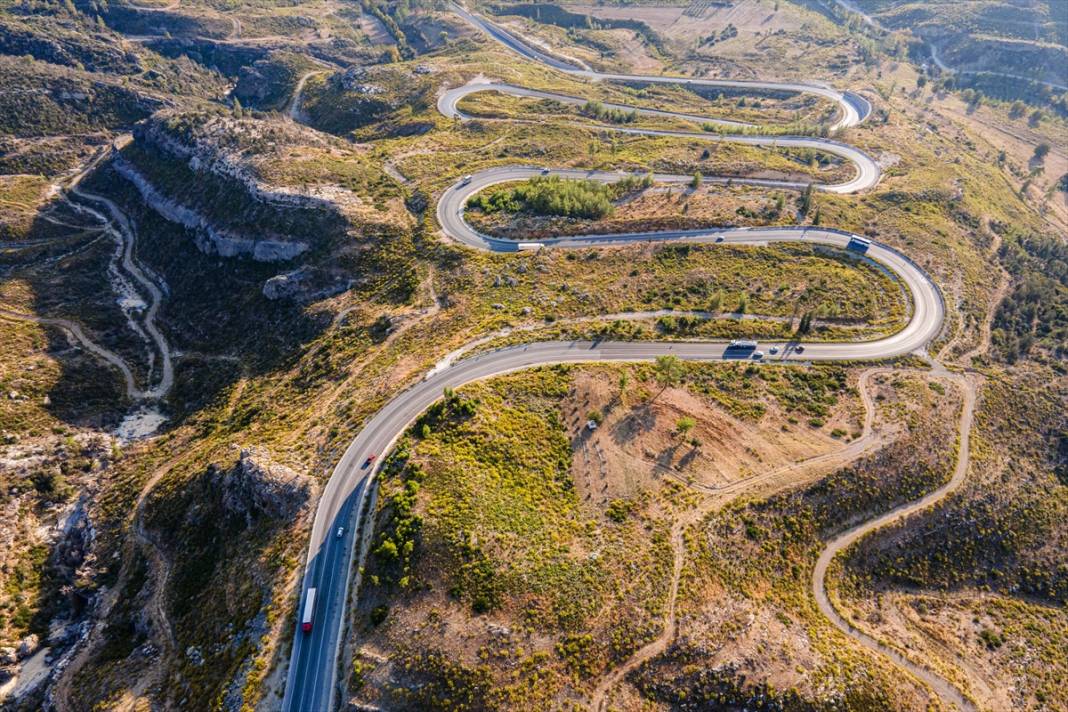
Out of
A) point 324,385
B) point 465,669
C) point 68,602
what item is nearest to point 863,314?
point 465,669

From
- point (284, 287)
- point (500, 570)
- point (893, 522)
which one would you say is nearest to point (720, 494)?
point (893, 522)

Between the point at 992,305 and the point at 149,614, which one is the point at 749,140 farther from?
the point at 149,614

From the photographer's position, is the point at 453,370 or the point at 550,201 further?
the point at 550,201

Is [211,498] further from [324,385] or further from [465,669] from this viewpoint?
[465,669]

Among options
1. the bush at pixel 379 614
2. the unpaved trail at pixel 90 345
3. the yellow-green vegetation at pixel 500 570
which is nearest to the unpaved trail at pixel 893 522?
the yellow-green vegetation at pixel 500 570

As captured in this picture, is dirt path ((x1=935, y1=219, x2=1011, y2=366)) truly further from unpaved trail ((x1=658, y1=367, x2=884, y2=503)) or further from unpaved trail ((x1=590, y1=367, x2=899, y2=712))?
unpaved trail ((x1=658, y1=367, x2=884, y2=503))
